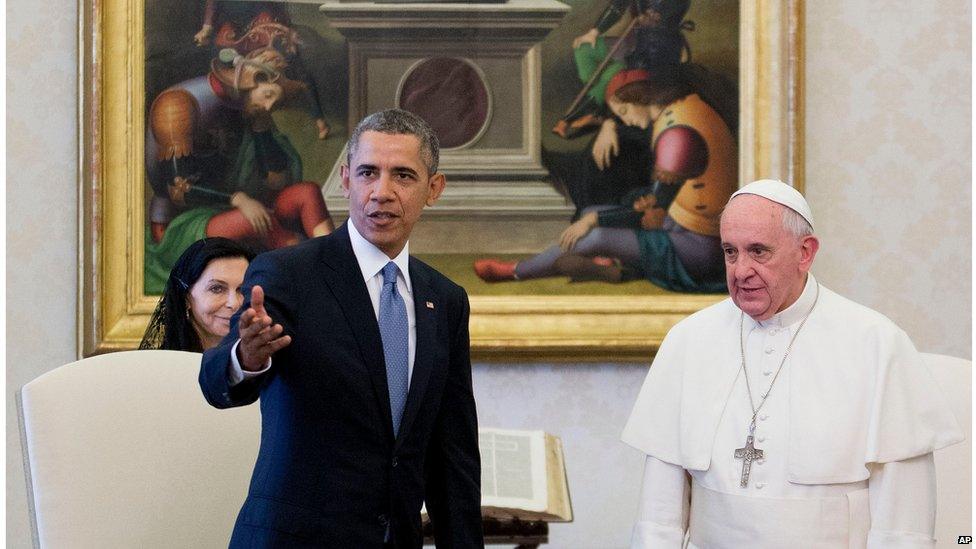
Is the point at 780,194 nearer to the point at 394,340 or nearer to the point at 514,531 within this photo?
the point at 394,340

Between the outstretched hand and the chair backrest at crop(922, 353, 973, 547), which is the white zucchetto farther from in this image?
the outstretched hand

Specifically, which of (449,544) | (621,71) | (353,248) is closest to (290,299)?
A: (353,248)

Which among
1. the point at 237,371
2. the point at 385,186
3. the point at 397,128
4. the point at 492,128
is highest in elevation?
the point at 492,128

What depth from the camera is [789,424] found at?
281 cm

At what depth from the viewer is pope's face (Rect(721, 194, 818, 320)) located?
2750mm

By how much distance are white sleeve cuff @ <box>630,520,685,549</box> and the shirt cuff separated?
3.63 ft

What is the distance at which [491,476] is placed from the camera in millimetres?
3473

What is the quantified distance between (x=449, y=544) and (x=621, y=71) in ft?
8.35

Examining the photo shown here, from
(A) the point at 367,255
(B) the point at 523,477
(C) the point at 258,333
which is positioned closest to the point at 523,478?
(B) the point at 523,477

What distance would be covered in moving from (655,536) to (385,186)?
3.63ft

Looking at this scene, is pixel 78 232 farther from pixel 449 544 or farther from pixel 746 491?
pixel 746 491

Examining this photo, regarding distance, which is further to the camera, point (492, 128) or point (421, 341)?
point (492, 128)

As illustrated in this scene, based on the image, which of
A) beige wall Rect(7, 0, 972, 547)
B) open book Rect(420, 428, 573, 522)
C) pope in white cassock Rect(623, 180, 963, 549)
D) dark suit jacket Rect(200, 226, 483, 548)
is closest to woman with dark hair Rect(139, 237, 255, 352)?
open book Rect(420, 428, 573, 522)

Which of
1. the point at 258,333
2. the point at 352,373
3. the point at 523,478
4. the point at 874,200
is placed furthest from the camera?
the point at 874,200
